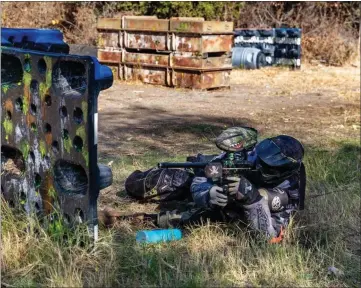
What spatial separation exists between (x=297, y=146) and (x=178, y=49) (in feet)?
32.6

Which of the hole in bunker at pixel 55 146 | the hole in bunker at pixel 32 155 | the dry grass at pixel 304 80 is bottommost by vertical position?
the dry grass at pixel 304 80

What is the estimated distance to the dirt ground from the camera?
9031mm

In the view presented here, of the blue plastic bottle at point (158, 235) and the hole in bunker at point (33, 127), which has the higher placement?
the hole in bunker at point (33, 127)

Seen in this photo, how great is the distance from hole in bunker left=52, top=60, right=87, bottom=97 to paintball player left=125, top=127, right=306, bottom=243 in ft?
3.39

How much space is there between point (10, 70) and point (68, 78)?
0.62 m

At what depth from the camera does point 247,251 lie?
441cm

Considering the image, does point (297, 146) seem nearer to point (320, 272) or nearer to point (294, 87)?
point (320, 272)

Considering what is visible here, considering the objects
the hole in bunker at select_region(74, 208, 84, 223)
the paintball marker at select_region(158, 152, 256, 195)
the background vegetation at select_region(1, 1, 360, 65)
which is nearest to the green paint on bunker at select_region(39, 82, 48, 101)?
the hole in bunker at select_region(74, 208, 84, 223)

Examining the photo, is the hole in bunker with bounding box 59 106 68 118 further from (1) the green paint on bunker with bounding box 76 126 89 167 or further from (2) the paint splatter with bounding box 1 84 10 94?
(2) the paint splatter with bounding box 1 84 10 94

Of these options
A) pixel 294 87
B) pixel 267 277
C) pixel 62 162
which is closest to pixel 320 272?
pixel 267 277

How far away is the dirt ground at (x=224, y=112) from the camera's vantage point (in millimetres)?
9031

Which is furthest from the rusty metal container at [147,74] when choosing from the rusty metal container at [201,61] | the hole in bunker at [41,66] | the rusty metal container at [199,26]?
the hole in bunker at [41,66]

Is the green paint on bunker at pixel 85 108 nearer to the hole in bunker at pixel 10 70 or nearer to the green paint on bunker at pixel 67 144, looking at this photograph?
the green paint on bunker at pixel 67 144

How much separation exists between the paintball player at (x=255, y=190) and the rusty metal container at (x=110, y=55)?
10655 millimetres
